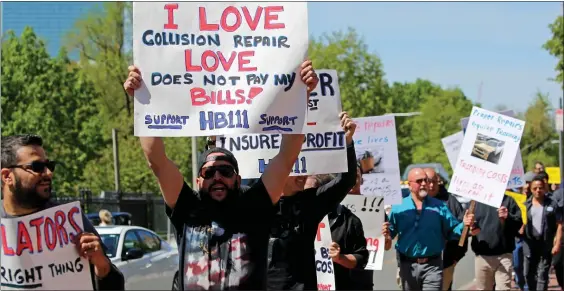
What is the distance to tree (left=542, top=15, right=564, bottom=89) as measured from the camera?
32.0 meters

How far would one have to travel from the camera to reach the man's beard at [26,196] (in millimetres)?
4566

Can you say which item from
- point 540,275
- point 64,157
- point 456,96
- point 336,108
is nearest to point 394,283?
point 540,275

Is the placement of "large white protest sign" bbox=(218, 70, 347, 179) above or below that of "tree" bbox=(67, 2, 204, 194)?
below

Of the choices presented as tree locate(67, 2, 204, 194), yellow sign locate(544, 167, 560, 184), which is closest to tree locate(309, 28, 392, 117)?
tree locate(67, 2, 204, 194)

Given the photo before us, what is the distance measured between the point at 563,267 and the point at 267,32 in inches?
416

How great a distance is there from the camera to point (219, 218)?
16.8ft

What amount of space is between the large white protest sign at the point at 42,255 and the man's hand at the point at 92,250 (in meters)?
0.03

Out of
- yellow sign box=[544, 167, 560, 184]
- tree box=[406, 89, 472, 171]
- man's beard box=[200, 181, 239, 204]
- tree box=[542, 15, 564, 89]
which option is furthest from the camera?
tree box=[406, 89, 472, 171]

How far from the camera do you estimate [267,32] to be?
5879 millimetres

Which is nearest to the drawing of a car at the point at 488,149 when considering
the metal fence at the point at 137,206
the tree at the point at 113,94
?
the metal fence at the point at 137,206

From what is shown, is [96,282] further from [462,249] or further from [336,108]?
[462,249]

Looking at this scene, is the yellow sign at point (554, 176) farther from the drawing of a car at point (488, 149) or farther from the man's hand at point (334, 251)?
the man's hand at point (334, 251)

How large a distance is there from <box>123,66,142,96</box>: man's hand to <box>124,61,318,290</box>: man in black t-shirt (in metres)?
0.30

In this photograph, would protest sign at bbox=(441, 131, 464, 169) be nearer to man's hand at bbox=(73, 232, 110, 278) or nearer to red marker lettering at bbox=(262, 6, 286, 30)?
red marker lettering at bbox=(262, 6, 286, 30)
